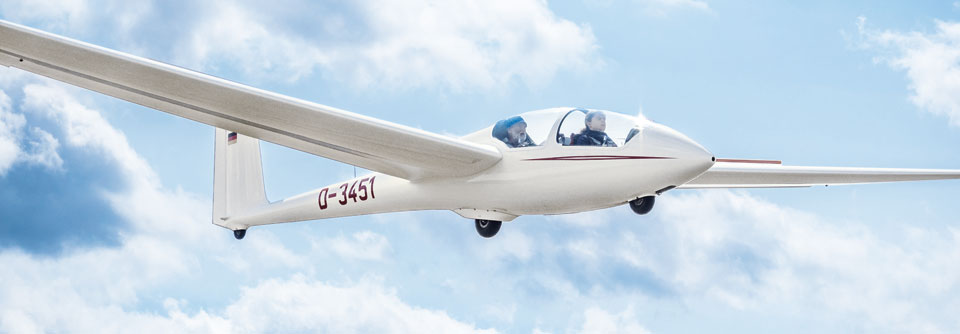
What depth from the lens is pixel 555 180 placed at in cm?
1190

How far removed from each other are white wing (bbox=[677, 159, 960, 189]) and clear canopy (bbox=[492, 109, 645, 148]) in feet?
10.2

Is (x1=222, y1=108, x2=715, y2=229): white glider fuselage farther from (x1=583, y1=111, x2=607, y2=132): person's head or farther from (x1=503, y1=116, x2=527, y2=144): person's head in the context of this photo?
(x1=583, y1=111, x2=607, y2=132): person's head

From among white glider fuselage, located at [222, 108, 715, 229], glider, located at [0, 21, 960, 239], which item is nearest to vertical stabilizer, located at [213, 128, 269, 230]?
white glider fuselage, located at [222, 108, 715, 229]

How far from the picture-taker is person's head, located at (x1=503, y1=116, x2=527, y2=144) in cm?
1235

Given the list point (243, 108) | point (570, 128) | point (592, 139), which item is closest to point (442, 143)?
point (570, 128)

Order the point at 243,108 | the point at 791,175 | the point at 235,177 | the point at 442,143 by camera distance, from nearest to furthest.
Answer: the point at 243,108
the point at 442,143
the point at 791,175
the point at 235,177

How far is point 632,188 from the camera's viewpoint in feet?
38.2

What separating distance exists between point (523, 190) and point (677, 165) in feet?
7.23

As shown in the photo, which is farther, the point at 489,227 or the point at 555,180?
the point at 489,227

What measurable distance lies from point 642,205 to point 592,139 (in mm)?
1317

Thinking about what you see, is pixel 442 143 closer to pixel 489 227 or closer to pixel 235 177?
pixel 489 227

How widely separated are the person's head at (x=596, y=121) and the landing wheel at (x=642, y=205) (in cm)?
127

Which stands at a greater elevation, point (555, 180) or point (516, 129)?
point (516, 129)

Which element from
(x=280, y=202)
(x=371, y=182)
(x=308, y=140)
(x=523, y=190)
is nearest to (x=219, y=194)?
(x=280, y=202)
